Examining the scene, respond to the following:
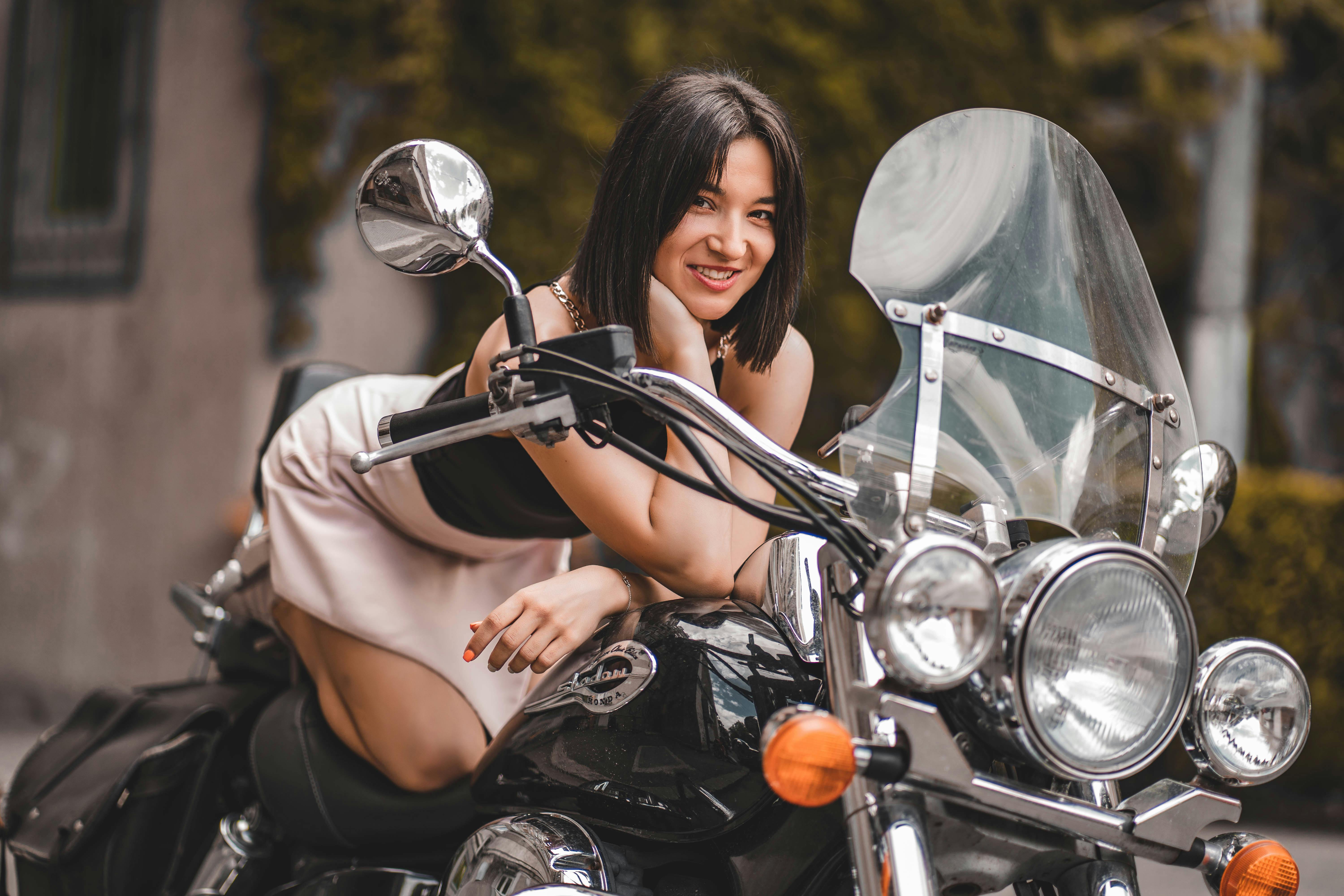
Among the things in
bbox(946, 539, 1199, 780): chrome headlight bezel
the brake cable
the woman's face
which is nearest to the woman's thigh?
the woman's face

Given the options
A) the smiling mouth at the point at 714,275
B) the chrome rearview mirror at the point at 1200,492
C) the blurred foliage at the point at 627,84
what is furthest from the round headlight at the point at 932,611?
the blurred foliage at the point at 627,84

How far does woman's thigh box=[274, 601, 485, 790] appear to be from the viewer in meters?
1.67

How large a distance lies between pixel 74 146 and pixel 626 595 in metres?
6.11

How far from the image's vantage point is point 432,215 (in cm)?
112

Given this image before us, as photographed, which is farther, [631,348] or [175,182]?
[175,182]

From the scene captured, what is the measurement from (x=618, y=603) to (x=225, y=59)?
522cm

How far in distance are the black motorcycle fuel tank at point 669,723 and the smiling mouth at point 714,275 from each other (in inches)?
19.3

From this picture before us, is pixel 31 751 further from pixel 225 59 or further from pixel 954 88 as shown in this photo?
pixel 954 88

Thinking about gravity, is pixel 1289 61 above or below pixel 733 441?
above

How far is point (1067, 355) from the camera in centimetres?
118

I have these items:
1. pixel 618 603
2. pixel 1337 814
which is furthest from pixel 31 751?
pixel 1337 814

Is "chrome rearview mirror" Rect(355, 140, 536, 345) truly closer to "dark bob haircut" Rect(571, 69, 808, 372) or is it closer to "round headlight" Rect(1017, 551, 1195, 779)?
"dark bob haircut" Rect(571, 69, 808, 372)

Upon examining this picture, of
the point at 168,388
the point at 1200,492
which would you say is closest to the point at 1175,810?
the point at 1200,492

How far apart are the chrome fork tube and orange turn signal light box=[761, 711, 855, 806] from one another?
3cm
